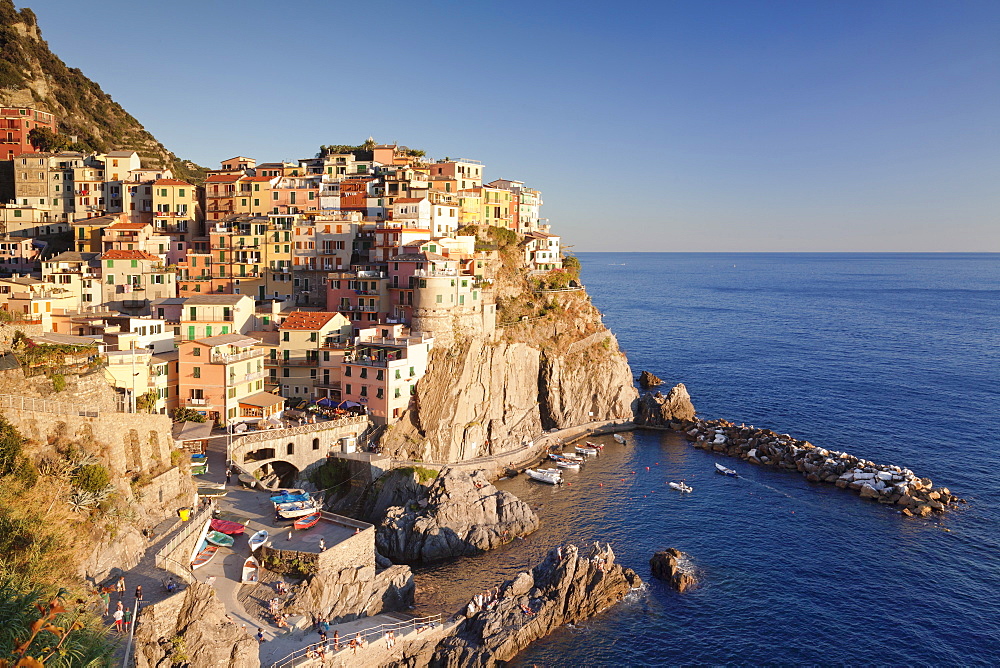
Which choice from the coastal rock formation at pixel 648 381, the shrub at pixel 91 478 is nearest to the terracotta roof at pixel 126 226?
the shrub at pixel 91 478

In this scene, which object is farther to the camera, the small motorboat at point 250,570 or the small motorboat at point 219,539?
the small motorboat at point 219,539

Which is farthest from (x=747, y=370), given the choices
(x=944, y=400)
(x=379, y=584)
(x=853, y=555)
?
(x=379, y=584)

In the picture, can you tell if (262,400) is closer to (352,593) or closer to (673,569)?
(352,593)

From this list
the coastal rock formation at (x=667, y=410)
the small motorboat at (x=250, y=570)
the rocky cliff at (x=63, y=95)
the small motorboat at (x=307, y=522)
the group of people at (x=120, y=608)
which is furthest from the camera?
the rocky cliff at (x=63, y=95)

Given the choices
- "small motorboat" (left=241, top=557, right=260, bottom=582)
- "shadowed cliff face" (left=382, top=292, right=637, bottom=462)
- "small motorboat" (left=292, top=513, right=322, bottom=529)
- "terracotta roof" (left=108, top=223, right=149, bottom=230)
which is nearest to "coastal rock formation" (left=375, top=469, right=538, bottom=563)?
"small motorboat" (left=292, top=513, right=322, bottom=529)

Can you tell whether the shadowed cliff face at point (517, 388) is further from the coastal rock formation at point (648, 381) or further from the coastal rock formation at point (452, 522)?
the coastal rock formation at point (648, 381)

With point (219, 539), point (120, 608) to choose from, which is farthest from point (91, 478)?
point (219, 539)
